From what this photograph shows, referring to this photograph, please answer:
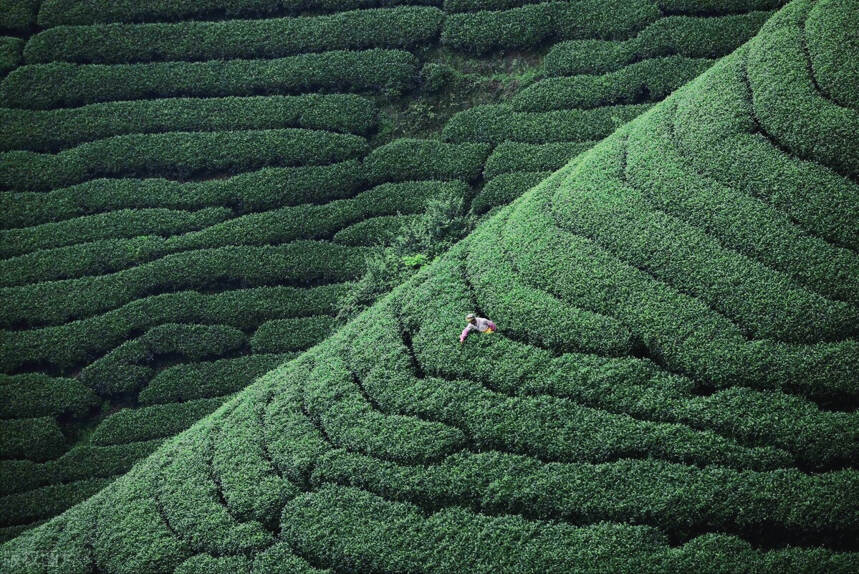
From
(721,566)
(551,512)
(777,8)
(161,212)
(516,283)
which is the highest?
(777,8)

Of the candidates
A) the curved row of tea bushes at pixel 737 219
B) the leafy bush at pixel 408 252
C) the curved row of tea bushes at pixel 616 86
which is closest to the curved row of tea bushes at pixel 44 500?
the leafy bush at pixel 408 252

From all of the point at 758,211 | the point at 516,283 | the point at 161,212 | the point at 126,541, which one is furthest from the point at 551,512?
the point at 161,212

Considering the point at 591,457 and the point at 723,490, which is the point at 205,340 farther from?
the point at 723,490

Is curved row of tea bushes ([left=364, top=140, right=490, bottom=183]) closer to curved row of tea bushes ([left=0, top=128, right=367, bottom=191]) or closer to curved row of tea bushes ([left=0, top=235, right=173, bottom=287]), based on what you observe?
curved row of tea bushes ([left=0, top=128, right=367, bottom=191])

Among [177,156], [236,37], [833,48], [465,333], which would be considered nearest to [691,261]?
[465,333]

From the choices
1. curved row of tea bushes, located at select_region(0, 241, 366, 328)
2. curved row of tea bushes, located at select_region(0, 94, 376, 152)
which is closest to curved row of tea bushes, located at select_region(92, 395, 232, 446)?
curved row of tea bushes, located at select_region(0, 241, 366, 328)

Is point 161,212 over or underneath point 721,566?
over
